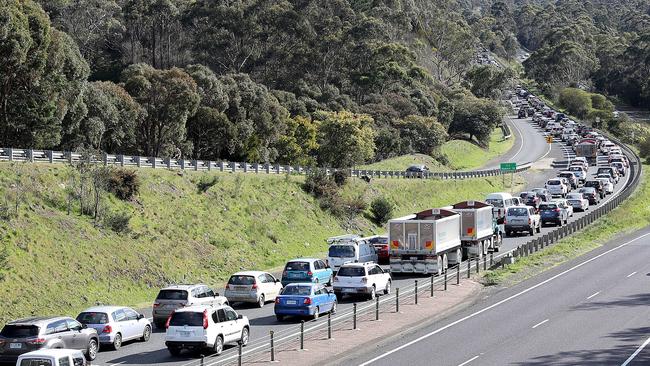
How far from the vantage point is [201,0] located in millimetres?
108438

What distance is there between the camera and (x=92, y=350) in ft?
83.4

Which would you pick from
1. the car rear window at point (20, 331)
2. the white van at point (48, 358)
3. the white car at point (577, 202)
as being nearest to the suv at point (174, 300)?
the car rear window at point (20, 331)

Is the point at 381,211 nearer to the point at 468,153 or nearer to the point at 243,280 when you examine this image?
the point at 243,280

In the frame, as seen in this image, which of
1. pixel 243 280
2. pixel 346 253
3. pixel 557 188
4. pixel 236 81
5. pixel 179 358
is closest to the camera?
pixel 179 358

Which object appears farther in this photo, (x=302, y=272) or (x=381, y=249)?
(x=381, y=249)

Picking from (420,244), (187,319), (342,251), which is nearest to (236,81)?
(342,251)

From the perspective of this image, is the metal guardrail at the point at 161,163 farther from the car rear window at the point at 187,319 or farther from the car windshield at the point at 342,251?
the car rear window at the point at 187,319

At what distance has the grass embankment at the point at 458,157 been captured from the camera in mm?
88912

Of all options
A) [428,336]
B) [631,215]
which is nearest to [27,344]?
[428,336]

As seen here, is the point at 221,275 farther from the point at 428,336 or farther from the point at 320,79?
the point at 320,79

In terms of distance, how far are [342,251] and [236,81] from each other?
120ft

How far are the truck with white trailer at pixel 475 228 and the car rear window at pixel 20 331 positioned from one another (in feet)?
85.4

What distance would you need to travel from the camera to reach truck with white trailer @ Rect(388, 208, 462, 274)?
41062mm

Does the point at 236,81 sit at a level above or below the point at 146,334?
above
